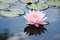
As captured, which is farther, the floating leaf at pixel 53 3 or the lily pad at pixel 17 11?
the floating leaf at pixel 53 3

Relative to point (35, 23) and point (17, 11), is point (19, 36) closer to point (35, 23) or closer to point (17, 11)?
point (35, 23)

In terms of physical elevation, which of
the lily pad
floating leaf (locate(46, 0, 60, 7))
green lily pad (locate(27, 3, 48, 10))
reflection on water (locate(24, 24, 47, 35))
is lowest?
reflection on water (locate(24, 24, 47, 35))

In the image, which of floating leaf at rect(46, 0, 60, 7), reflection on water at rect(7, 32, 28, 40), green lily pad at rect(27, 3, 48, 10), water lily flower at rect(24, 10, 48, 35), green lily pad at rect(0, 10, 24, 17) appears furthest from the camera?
floating leaf at rect(46, 0, 60, 7)

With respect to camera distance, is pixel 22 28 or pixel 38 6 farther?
pixel 38 6

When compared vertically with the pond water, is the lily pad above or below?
above

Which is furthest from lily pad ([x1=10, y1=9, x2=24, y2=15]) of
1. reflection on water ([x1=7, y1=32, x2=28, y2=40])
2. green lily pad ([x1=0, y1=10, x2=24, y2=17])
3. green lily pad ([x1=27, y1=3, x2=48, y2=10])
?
reflection on water ([x1=7, y1=32, x2=28, y2=40])

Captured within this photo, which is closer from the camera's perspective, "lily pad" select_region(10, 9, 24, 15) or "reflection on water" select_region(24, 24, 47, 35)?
"reflection on water" select_region(24, 24, 47, 35)

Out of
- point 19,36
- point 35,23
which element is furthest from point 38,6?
point 19,36

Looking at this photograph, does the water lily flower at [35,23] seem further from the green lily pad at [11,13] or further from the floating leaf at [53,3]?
the floating leaf at [53,3]

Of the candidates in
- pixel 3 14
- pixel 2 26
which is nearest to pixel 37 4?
pixel 3 14

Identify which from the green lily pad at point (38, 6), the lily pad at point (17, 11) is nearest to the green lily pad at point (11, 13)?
the lily pad at point (17, 11)

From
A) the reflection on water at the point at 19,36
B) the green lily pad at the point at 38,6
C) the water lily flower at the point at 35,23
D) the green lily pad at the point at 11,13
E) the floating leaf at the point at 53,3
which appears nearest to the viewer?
the reflection on water at the point at 19,36

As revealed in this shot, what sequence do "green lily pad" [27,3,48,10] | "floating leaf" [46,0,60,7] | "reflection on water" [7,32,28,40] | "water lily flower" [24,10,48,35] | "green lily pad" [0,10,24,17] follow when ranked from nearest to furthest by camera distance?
1. "reflection on water" [7,32,28,40]
2. "water lily flower" [24,10,48,35]
3. "green lily pad" [0,10,24,17]
4. "green lily pad" [27,3,48,10]
5. "floating leaf" [46,0,60,7]

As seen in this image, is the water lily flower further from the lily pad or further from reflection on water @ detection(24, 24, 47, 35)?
the lily pad
